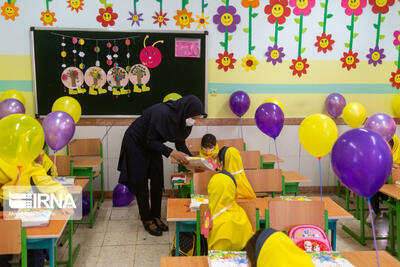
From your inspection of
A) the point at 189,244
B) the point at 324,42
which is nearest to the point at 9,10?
the point at 189,244

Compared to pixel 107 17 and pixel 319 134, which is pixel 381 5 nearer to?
pixel 319 134

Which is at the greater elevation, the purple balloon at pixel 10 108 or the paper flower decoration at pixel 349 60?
the paper flower decoration at pixel 349 60

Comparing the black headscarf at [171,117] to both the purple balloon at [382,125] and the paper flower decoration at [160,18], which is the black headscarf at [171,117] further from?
the purple balloon at [382,125]

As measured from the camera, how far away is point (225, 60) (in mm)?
4754

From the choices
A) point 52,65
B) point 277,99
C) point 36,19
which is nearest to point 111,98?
point 52,65

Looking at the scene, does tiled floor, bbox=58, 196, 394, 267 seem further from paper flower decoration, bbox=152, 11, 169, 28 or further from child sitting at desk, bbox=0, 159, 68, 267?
paper flower decoration, bbox=152, 11, 169, 28

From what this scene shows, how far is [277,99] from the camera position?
16.1ft

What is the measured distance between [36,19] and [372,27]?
15.5 ft

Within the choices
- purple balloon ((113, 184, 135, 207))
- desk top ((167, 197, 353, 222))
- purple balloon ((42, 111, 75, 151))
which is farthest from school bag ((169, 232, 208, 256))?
purple balloon ((113, 184, 135, 207))

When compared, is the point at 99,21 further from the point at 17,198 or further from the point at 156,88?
the point at 17,198

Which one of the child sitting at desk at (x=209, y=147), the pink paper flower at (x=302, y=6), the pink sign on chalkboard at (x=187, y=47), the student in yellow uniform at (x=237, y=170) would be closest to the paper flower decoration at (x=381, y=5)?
the pink paper flower at (x=302, y=6)

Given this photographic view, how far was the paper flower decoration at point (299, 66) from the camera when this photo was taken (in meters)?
4.88

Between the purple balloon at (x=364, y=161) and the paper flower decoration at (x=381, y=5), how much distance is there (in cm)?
409

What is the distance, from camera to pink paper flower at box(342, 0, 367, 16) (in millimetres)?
4832
